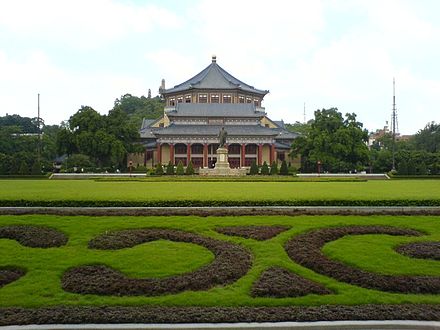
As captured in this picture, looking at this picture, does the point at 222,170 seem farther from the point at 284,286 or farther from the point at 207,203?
the point at 284,286

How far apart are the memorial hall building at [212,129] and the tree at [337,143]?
845cm

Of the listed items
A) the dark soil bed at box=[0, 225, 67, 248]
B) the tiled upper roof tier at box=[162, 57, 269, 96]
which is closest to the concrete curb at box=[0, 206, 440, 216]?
the dark soil bed at box=[0, 225, 67, 248]

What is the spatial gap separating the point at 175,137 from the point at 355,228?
171ft

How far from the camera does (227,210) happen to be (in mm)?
14438

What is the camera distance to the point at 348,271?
8547mm

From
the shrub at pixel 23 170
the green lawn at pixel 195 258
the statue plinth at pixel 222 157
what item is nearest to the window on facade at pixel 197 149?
the statue plinth at pixel 222 157

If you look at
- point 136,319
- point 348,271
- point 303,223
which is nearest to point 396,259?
point 348,271

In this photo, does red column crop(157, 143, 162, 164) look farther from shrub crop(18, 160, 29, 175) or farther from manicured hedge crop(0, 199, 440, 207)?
manicured hedge crop(0, 199, 440, 207)

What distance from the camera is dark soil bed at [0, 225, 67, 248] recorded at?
34.2 feet

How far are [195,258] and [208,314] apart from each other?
2.57 metres

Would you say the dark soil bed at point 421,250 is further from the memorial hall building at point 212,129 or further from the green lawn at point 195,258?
the memorial hall building at point 212,129

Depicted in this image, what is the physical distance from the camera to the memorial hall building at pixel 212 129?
6281 cm

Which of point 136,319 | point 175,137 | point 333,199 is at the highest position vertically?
point 175,137

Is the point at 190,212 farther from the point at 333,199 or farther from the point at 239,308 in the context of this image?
the point at 239,308
